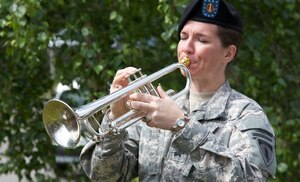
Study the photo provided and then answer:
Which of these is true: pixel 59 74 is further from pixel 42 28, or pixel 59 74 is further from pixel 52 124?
pixel 52 124

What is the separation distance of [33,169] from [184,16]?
2.44 meters

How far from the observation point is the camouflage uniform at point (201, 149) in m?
3.09

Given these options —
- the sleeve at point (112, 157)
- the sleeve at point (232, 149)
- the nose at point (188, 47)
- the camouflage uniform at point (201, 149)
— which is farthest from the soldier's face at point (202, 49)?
the sleeve at point (112, 157)

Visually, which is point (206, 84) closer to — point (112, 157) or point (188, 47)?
point (188, 47)

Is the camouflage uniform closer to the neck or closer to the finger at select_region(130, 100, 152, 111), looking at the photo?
the neck

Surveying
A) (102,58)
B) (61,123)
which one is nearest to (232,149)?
(61,123)

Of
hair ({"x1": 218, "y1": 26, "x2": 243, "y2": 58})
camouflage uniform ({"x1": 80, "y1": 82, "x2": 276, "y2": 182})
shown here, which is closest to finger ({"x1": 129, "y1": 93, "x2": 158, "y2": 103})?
Answer: camouflage uniform ({"x1": 80, "y1": 82, "x2": 276, "y2": 182})

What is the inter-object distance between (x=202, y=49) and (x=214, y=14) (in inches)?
6.3

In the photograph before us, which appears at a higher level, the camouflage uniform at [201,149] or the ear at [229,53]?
the ear at [229,53]

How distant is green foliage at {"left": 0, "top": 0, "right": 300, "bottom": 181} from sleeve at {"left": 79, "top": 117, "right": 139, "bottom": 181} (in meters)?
1.46

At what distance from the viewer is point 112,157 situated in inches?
129

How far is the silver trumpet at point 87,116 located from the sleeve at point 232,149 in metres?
0.24

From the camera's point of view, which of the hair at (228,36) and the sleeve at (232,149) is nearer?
the sleeve at (232,149)

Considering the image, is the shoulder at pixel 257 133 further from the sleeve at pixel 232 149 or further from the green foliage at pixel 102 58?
the green foliage at pixel 102 58
